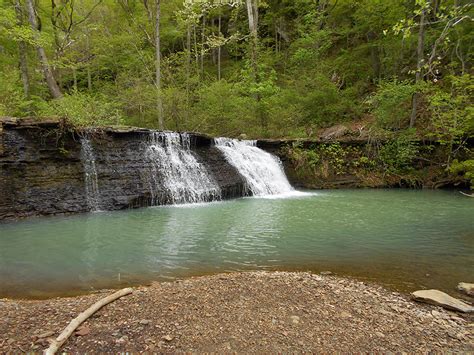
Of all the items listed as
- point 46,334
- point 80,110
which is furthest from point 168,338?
point 80,110

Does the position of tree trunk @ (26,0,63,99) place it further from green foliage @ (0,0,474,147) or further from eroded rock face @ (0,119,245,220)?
eroded rock face @ (0,119,245,220)

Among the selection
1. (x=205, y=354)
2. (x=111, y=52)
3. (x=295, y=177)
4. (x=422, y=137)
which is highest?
(x=111, y=52)

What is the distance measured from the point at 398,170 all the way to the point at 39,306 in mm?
15609

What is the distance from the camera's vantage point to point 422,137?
15141mm

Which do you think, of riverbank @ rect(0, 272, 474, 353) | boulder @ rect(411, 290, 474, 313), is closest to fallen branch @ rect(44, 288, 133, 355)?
riverbank @ rect(0, 272, 474, 353)

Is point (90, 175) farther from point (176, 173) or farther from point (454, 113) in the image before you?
point (454, 113)

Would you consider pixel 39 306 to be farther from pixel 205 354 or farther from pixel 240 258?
pixel 240 258

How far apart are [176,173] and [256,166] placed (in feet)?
12.9

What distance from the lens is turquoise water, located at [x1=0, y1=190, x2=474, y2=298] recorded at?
185 inches

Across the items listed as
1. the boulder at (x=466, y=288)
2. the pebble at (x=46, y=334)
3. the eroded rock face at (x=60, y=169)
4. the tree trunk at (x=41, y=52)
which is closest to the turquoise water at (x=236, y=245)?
the boulder at (x=466, y=288)

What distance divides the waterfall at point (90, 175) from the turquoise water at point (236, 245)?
2.85 feet

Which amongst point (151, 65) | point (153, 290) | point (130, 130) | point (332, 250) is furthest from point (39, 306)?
point (151, 65)

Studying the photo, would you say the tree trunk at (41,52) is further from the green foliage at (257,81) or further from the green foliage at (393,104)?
the green foliage at (393,104)

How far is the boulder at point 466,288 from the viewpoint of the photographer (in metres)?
3.96
